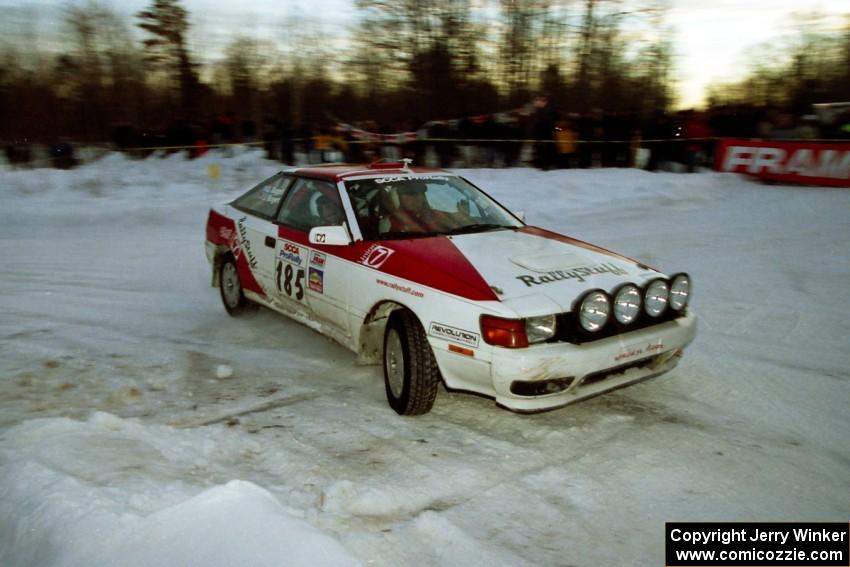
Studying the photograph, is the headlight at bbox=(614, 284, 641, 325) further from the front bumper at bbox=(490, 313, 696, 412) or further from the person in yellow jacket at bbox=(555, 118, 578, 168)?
the person in yellow jacket at bbox=(555, 118, 578, 168)

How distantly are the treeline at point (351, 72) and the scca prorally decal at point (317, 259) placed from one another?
1594cm

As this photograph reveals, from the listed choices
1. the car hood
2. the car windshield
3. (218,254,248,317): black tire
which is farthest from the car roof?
(218,254,248,317): black tire

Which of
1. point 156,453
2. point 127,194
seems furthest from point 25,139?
point 156,453

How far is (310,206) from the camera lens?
5059 mm

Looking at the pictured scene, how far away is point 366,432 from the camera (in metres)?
3.76

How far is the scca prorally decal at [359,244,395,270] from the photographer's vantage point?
4137 millimetres

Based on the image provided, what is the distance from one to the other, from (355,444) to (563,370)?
3.90 feet

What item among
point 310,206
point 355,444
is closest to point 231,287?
point 310,206

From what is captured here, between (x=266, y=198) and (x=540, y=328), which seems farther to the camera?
(x=266, y=198)

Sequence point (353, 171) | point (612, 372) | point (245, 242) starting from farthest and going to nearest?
point (245, 242) → point (353, 171) → point (612, 372)

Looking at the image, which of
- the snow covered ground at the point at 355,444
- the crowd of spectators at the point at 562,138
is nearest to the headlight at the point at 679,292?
the snow covered ground at the point at 355,444

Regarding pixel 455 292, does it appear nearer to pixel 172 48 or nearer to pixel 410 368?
pixel 410 368

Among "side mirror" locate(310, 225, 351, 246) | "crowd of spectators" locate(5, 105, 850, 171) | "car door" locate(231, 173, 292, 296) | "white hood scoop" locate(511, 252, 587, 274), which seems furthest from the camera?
"crowd of spectators" locate(5, 105, 850, 171)

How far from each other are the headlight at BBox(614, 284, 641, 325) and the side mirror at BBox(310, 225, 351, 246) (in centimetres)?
176
